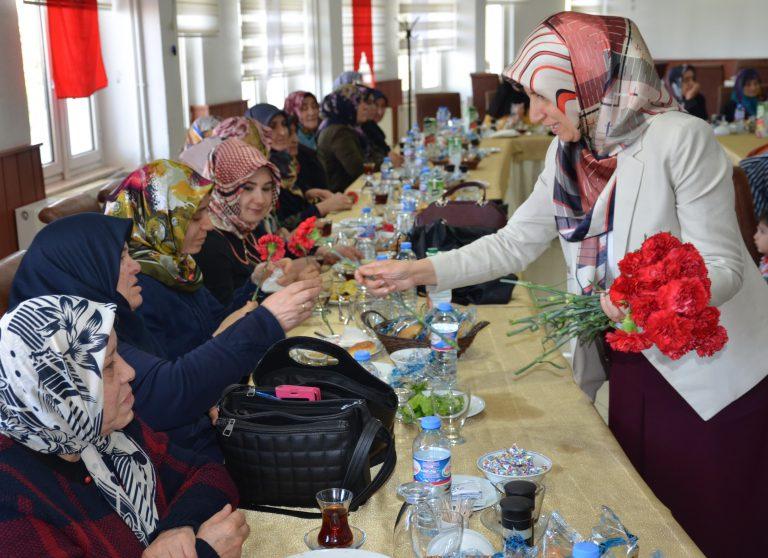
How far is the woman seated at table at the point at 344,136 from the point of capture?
6.18m

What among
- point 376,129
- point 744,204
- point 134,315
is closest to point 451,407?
point 134,315

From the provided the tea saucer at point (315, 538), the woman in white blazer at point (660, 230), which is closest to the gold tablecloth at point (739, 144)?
the woman in white blazer at point (660, 230)

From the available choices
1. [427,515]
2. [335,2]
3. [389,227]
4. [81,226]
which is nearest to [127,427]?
[81,226]

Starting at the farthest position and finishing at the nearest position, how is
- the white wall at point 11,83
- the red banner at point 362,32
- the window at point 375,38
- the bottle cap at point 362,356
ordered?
the red banner at point 362,32 < the window at point 375,38 < the white wall at point 11,83 < the bottle cap at point 362,356

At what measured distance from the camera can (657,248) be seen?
151 centimetres

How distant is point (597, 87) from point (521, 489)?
3.12ft

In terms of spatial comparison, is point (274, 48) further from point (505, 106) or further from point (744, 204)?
point (744, 204)

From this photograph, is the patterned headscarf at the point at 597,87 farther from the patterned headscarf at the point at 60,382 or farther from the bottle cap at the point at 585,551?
the patterned headscarf at the point at 60,382

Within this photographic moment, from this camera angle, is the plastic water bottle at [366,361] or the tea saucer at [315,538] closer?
the tea saucer at [315,538]

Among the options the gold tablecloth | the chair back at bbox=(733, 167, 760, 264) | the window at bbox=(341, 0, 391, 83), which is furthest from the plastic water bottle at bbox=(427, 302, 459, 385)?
the window at bbox=(341, 0, 391, 83)

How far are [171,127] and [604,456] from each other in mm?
4657

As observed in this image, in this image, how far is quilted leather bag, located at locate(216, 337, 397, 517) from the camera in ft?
5.21

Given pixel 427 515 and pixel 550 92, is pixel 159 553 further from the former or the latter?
pixel 550 92

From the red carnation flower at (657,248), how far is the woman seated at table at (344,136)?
4736mm
